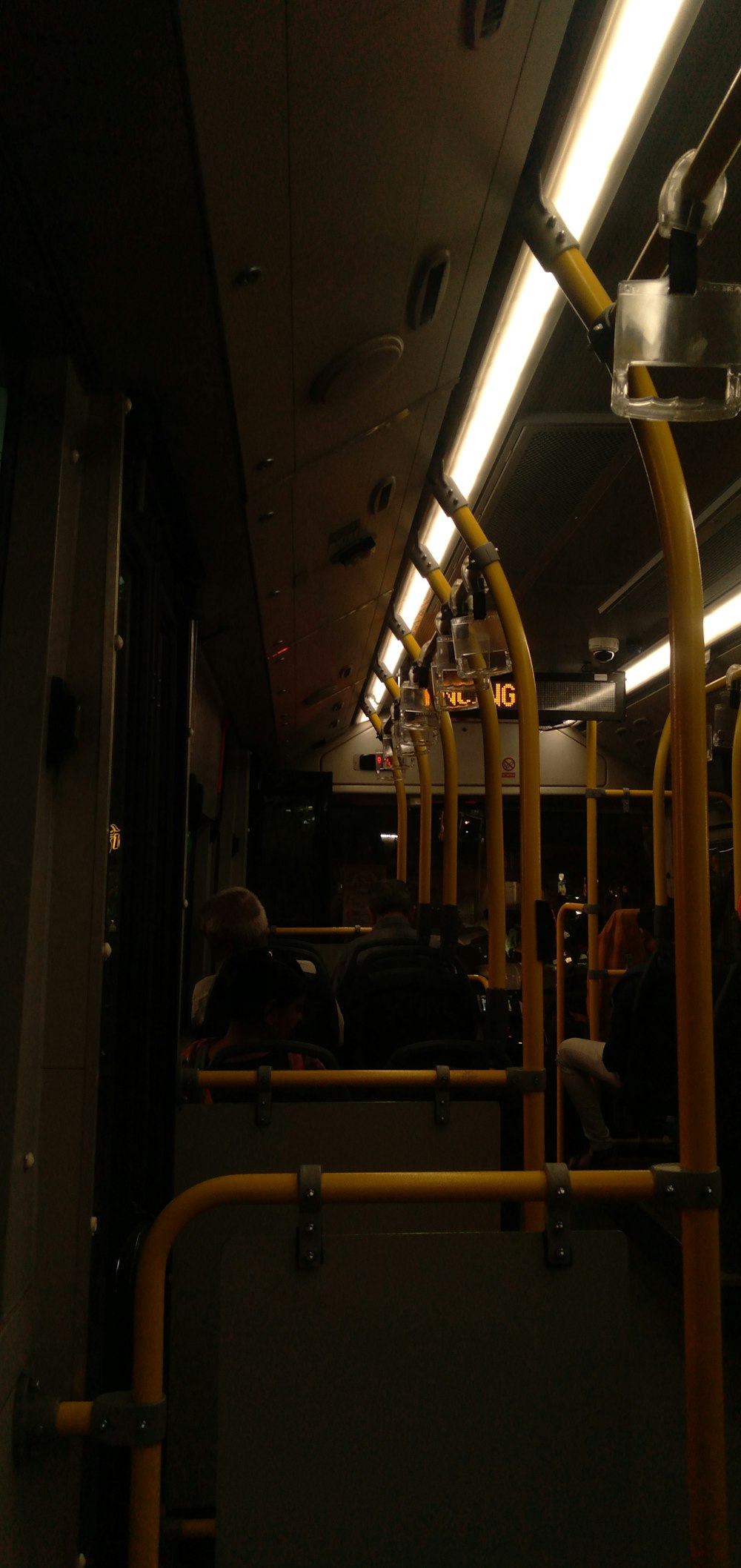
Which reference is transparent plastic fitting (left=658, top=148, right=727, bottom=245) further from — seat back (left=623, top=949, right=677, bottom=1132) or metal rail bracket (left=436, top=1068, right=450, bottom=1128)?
seat back (left=623, top=949, right=677, bottom=1132)

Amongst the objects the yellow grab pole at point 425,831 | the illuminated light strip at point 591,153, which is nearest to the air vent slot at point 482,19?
the illuminated light strip at point 591,153

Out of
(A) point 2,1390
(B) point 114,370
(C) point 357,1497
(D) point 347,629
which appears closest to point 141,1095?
(A) point 2,1390

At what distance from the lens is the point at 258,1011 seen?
2.85 m

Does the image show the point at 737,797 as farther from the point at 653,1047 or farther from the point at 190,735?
the point at 190,735

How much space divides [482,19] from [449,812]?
125 inches

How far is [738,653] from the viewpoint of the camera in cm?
604

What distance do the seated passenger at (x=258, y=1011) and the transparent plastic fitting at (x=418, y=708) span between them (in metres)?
1.52

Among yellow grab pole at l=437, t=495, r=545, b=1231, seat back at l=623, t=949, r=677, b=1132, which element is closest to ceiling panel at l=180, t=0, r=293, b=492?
yellow grab pole at l=437, t=495, r=545, b=1231

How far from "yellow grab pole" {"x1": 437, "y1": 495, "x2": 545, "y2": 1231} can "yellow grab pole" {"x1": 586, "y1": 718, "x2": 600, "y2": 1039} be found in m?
3.11

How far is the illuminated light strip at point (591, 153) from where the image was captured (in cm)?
166

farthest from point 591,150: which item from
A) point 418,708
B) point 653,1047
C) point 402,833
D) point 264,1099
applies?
point 402,833

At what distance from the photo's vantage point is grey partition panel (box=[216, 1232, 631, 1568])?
1.37 m

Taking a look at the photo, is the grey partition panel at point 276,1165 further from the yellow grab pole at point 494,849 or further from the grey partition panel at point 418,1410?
the grey partition panel at point 418,1410

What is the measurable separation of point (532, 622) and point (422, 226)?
4569mm
